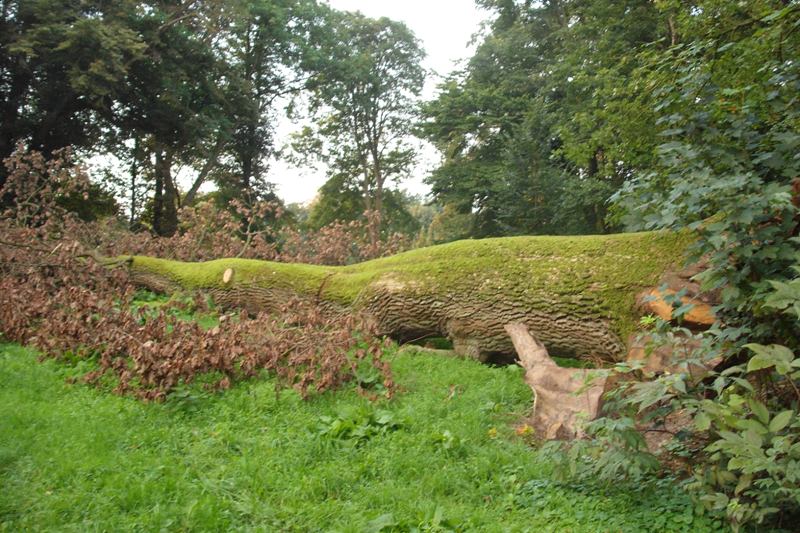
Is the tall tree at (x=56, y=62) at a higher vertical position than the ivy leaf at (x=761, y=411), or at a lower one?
higher

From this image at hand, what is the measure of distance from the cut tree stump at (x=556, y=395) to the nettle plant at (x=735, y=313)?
0.33 metres

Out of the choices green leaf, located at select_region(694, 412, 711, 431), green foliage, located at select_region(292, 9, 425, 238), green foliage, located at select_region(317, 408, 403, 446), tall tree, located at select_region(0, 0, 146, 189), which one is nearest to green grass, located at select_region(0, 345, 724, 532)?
green foliage, located at select_region(317, 408, 403, 446)

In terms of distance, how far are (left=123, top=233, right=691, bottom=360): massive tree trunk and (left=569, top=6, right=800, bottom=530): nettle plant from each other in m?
1.31

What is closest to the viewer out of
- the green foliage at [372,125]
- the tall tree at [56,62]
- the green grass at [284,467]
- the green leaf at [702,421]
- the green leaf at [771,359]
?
the green leaf at [771,359]

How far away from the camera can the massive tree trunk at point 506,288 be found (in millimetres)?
5062

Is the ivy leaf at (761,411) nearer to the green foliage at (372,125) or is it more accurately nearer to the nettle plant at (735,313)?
the nettle plant at (735,313)

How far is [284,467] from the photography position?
3545 mm

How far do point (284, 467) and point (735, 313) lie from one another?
2.85 m

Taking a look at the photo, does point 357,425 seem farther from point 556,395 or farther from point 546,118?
point 546,118

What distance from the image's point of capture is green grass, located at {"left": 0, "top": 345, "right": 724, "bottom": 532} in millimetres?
2955

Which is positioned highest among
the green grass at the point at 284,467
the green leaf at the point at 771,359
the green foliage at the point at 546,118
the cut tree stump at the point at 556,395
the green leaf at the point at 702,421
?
the green foliage at the point at 546,118

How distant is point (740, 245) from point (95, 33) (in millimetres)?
16227

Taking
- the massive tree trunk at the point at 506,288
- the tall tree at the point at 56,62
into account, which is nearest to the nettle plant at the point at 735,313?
the massive tree trunk at the point at 506,288

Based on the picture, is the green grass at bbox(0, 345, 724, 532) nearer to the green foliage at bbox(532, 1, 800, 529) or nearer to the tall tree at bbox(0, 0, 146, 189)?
the green foliage at bbox(532, 1, 800, 529)
